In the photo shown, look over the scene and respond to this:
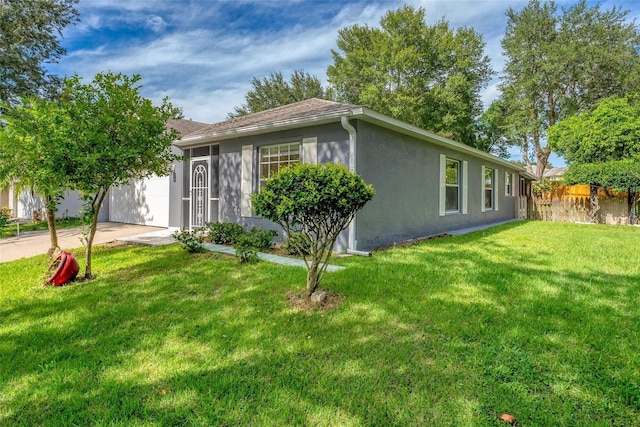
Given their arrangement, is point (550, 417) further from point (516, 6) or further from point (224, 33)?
point (516, 6)

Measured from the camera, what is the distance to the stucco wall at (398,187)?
6.49 metres

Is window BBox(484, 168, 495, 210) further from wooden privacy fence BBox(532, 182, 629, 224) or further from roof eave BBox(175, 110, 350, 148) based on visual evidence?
roof eave BBox(175, 110, 350, 148)

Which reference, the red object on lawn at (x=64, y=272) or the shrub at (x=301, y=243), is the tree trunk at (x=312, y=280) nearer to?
the shrub at (x=301, y=243)

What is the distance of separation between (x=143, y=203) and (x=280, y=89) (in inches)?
645

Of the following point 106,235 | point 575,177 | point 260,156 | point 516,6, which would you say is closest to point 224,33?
point 260,156

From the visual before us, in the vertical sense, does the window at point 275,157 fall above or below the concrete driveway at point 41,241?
above

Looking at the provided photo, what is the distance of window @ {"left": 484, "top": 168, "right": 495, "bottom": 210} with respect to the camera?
12.3m

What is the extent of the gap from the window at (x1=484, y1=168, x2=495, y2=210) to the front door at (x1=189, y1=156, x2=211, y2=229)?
9.80 m

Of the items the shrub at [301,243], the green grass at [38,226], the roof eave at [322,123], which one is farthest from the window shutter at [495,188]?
the green grass at [38,226]

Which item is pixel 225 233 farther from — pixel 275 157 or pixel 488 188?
pixel 488 188

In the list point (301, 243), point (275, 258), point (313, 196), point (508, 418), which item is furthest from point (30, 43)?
point (508, 418)

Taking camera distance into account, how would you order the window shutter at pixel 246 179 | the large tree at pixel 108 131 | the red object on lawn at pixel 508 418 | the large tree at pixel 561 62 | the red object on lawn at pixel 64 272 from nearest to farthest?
the red object on lawn at pixel 508 418 < the large tree at pixel 108 131 < the red object on lawn at pixel 64 272 < the window shutter at pixel 246 179 < the large tree at pixel 561 62

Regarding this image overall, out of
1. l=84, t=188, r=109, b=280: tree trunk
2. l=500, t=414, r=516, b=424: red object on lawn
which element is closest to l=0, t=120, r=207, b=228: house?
l=84, t=188, r=109, b=280: tree trunk

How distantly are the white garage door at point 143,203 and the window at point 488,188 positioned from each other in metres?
11.4
